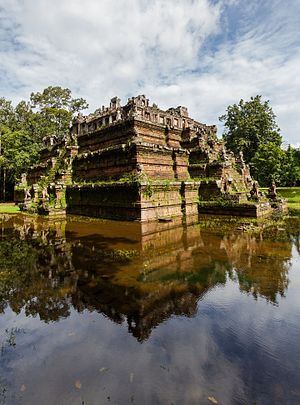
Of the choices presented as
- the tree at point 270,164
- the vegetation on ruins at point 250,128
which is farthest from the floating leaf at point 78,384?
the vegetation on ruins at point 250,128

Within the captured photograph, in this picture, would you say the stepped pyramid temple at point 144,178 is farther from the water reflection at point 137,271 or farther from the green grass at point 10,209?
the water reflection at point 137,271

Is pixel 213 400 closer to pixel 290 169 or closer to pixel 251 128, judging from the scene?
pixel 290 169

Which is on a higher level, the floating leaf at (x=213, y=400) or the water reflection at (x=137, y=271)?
the water reflection at (x=137, y=271)

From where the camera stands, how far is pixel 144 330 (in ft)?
13.9

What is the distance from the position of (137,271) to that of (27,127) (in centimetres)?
4022

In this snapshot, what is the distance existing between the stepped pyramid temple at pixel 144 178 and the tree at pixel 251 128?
72.2 ft

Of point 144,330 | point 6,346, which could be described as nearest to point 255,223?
point 144,330

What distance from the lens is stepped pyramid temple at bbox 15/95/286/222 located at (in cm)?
1598

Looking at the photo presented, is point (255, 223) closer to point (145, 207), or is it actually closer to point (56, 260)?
point (145, 207)

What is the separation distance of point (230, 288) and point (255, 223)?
28.9 ft

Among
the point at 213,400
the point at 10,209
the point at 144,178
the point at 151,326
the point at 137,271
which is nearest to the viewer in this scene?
the point at 213,400

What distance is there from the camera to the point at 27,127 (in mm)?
40562

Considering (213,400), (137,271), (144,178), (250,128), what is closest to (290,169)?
(250,128)

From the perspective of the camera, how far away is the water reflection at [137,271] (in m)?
5.11
